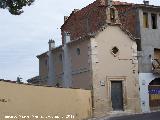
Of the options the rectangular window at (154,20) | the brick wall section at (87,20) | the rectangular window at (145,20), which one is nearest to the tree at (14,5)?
the brick wall section at (87,20)

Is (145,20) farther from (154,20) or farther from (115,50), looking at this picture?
(115,50)

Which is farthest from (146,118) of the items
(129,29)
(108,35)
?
(129,29)

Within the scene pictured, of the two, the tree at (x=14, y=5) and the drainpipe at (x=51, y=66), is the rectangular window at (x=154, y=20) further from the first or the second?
the tree at (x=14, y=5)

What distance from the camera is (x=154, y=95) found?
38875mm

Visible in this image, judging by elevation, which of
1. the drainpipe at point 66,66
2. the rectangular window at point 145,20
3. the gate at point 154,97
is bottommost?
the gate at point 154,97

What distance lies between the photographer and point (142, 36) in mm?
38719

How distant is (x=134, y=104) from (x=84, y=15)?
11.5 meters

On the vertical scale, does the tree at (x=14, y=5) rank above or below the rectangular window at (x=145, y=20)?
below

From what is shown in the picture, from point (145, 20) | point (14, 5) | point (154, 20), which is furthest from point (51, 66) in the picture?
point (14, 5)

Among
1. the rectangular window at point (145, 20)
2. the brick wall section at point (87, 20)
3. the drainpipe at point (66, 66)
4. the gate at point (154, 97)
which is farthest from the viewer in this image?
the brick wall section at point (87, 20)

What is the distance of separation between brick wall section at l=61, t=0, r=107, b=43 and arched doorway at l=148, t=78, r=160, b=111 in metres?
7.04

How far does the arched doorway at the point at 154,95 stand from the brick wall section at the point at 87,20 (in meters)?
7.04

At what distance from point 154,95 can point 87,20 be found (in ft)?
32.7

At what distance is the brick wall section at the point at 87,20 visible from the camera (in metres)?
40.4
